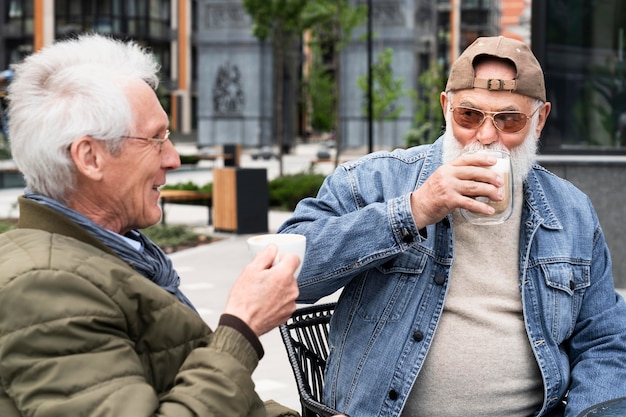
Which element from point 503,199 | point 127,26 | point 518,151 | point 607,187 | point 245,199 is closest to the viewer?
point 503,199

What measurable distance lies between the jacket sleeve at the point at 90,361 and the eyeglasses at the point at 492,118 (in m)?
1.14

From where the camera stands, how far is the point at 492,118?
2.75 m

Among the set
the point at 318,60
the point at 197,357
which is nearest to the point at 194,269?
the point at 197,357

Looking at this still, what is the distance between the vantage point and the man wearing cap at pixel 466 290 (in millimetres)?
2705

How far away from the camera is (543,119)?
2.95 metres

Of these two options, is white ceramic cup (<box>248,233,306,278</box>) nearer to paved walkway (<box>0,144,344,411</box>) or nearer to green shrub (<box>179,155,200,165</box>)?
paved walkway (<box>0,144,344,411</box>)

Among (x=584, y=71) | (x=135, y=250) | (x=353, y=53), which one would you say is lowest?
(x=135, y=250)

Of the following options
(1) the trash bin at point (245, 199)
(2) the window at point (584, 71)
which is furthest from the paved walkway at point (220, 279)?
(2) the window at point (584, 71)

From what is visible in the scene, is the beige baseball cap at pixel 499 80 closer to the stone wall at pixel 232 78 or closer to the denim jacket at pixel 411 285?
the denim jacket at pixel 411 285

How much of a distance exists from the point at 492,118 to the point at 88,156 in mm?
1238

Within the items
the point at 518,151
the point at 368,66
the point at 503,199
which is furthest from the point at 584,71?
the point at 368,66

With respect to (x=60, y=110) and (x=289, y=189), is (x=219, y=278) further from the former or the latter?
(x=289, y=189)

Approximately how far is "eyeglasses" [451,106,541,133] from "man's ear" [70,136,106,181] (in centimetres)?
115

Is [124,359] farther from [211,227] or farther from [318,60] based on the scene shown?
[318,60]
